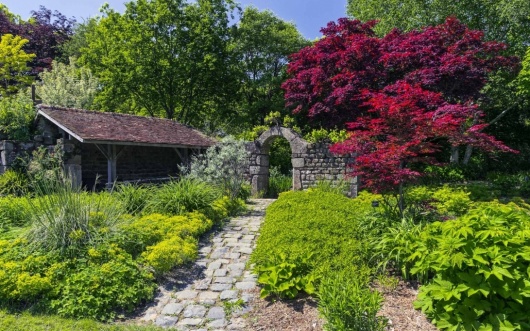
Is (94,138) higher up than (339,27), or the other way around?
(339,27)

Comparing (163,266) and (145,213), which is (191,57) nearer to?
(145,213)

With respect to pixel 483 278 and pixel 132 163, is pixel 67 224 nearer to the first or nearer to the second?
pixel 483 278

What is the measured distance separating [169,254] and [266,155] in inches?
335

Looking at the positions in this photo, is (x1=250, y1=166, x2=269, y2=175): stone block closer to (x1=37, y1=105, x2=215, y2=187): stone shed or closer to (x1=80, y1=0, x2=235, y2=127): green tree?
(x1=37, y1=105, x2=215, y2=187): stone shed

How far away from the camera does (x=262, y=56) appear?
20.6 m

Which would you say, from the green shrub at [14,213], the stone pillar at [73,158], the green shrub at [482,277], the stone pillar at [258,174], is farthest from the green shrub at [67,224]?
the stone pillar at [258,174]

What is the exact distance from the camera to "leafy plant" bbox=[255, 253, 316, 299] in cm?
409

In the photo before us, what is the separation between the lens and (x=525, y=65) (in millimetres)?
10367

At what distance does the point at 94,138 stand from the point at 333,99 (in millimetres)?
7047

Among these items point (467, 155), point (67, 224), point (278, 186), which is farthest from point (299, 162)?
point (467, 155)

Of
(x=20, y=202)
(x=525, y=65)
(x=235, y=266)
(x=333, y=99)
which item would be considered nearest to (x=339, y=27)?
(x=333, y=99)

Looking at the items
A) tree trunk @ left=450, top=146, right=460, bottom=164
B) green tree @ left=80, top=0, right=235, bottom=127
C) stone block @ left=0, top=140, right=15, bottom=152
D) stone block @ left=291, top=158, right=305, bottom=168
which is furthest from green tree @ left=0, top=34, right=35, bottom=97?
tree trunk @ left=450, top=146, right=460, bottom=164

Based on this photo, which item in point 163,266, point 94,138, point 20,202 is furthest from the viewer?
point 94,138

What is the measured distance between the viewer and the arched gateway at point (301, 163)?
1177 centimetres
